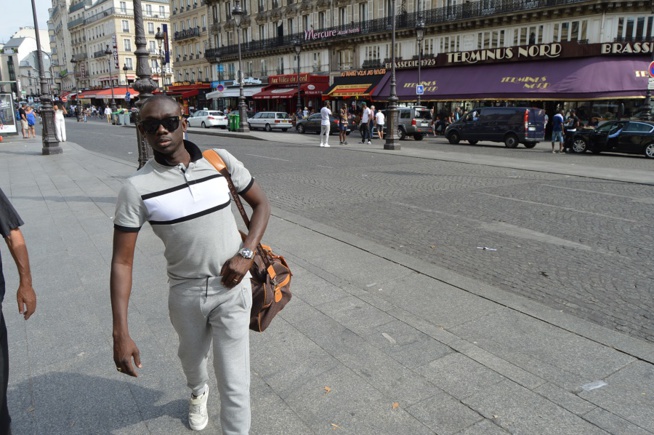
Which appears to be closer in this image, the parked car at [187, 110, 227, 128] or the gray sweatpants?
the gray sweatpants

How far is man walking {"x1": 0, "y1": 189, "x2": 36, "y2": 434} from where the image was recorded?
2.21 m

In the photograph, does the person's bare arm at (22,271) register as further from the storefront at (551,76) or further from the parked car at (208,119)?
the parked car at (208,119)

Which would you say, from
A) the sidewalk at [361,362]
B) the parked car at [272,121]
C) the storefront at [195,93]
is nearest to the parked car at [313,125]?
the parked car at [272,121]

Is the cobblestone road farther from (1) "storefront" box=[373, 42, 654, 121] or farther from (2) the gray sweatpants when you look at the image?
(1) "storefront" box=[373, 42, 654, 121]

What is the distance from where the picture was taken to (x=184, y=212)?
2215mm

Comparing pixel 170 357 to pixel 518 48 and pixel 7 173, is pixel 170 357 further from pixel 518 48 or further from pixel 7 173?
pixel 518 48

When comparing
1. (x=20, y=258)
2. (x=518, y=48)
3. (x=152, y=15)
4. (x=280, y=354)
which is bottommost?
(x=280, y=354)

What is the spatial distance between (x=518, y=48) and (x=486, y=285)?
26.7 metres

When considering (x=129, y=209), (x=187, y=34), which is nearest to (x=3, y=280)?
(x=129, y=209)

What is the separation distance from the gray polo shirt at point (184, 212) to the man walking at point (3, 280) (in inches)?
24.4

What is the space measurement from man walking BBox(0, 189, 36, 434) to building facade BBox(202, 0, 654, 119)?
64.9 ft

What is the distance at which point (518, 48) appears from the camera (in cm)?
2797

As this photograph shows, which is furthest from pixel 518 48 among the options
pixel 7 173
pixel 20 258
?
pixel 20 258

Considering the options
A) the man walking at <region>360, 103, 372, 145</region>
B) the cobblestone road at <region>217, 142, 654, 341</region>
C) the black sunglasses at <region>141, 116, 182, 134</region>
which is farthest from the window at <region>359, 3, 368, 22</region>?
the black sunglasses at <region>141, 116, 182, 134</region>
